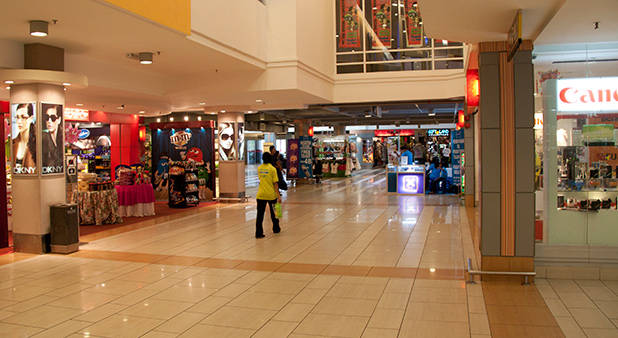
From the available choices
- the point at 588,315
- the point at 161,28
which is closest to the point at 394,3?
the point at 161,28

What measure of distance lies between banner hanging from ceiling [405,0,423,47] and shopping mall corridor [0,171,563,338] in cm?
559

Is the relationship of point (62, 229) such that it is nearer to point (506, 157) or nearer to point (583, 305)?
point (506, 157)

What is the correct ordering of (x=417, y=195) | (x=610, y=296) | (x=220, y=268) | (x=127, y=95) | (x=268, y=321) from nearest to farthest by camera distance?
1. (x=268, y=321)
2. (x=610, y=296)
3. (x=220, y=268)
4. (x=127, y=95)
5. (x=417, y=195)

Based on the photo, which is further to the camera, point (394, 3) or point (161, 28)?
point (394, 3)

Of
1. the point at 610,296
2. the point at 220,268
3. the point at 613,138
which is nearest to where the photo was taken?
the point at 610,296

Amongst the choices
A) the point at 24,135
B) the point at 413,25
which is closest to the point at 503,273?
the point at 24,135

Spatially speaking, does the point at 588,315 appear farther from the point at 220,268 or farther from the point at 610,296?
the point at 220,268

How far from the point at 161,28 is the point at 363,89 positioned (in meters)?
7.12

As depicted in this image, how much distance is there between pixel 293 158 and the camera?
21500mm

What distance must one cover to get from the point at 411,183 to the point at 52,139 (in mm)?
11001

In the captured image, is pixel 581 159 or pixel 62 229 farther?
pixel 62 229

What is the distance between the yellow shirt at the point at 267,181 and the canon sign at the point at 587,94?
4534mm

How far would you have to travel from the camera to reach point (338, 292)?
5.21 m

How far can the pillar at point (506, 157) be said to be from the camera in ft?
17.9
